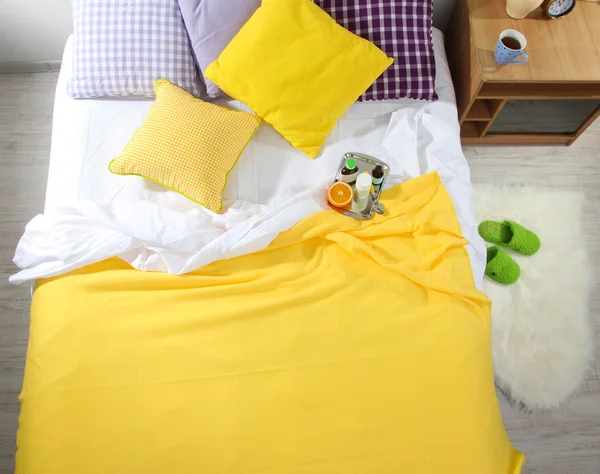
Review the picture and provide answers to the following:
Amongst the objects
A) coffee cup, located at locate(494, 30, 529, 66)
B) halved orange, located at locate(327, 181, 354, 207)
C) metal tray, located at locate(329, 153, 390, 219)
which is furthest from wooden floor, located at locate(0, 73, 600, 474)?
halved orange, located at locate(327, 181, 354, 207)

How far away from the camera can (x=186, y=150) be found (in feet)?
4.95

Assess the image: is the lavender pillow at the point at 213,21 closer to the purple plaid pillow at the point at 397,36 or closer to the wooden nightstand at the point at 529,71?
the purple plaid pillow at the point at 397,36

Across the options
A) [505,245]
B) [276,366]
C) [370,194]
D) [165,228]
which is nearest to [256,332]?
[276,366]

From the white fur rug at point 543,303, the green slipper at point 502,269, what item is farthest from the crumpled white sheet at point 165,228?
the white fur rug at point 543,303

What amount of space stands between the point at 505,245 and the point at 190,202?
122 centimetres

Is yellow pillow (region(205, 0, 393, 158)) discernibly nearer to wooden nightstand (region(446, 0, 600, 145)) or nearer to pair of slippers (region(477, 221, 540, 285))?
wooden nightstand (region(446, 0, 600, 145))

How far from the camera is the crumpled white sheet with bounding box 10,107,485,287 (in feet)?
4.78

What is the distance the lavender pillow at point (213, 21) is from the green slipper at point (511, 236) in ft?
3.88

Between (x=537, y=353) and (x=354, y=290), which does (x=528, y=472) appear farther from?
(x=354, y=290)

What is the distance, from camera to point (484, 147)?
7.13 ft

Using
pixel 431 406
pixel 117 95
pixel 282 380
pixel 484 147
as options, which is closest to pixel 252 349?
pixel 282 380

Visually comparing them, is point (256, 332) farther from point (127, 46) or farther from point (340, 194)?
point (127, 46)

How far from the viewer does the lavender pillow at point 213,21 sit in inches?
63.8

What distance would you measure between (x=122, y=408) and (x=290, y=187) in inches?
31.8
